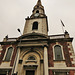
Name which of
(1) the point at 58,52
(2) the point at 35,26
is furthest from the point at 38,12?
(1) the point at 58,52

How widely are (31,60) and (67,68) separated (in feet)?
18.3

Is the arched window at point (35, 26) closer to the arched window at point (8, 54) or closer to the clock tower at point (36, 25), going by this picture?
the clock tower at point (36, 25)

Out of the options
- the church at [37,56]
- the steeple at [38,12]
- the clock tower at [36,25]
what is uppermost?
the steeple at [38,12]

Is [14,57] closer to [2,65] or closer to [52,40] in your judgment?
[2,65]

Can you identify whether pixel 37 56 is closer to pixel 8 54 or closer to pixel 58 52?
pixel 58 52

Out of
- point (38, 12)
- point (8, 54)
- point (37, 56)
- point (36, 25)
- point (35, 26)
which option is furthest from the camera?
point (38, 12)

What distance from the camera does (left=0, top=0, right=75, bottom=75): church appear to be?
12406 millimetres

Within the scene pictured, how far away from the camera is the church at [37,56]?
1241cm

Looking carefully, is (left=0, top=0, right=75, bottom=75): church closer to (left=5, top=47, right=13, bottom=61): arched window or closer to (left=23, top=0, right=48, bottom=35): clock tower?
(left=5, top=47, right=13, bottom=61): arched window

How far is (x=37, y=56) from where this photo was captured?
14.0m

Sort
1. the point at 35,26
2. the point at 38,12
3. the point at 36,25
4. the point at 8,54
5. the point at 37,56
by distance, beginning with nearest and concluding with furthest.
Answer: the point at 37,56 < the point at 8,54 < the point at 35,26 < the point at 36,25 < the point at 38,12

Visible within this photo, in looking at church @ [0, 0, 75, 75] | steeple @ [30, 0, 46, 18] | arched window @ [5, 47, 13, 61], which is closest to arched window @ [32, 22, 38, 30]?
steeple @ [30, 0, 46, 18]

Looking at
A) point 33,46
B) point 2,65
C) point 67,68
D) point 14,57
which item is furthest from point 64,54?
point 2,65

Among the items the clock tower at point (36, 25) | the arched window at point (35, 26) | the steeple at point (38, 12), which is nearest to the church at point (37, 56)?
the clock tower at point (36, 25)
